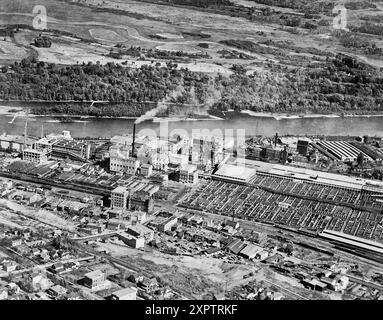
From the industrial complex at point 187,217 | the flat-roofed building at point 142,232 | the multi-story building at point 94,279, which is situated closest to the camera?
the multi-story building at point 94,279

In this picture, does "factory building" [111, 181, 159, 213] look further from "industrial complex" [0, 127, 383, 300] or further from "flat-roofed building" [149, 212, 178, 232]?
"flat-roofed building" [149, 212, 178, 232]

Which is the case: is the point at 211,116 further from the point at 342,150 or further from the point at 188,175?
the point at 188,175

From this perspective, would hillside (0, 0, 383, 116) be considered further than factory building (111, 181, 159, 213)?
Yes

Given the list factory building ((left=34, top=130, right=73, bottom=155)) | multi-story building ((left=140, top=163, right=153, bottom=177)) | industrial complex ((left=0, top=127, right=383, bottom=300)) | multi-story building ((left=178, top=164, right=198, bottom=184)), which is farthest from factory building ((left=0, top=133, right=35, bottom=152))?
multi-story building ((left=178, top=164, right=198, bottom=184))

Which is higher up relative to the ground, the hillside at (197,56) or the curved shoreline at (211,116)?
the hillside at (197,56)

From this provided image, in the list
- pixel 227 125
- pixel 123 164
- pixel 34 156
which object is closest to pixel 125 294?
pixel 123 164

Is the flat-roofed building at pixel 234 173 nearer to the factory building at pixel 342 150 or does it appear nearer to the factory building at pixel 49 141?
the factory building at pixel 342 150

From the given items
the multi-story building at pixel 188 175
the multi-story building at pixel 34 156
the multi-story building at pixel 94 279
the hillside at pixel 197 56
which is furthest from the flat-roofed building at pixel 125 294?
the hillside at pixel 197 56

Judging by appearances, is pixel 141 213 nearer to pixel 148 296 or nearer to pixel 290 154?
pixel 148 296

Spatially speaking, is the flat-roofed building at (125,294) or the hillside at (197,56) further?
the hillside at (197,56)
